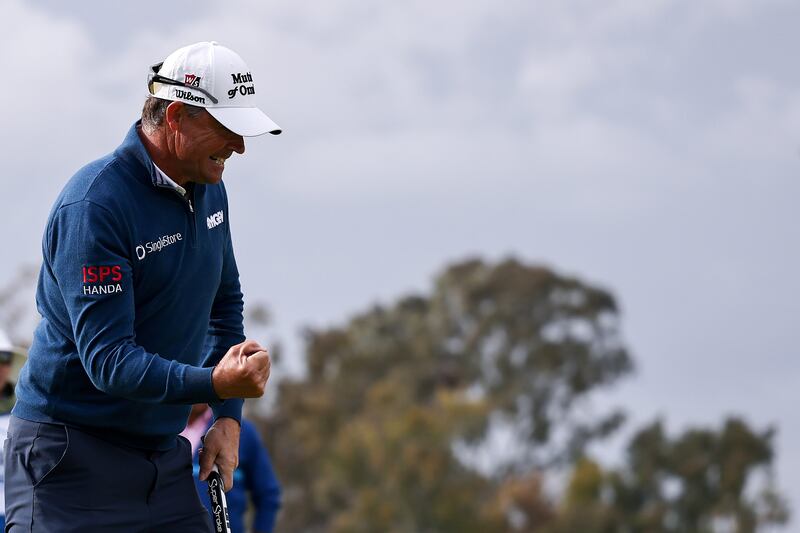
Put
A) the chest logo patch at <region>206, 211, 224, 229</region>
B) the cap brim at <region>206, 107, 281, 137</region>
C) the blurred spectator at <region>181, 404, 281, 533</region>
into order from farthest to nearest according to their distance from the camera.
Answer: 1. the blurred spectator at <region>181, 404, 281, 533</region>
2. the chest logo patch at <region>206, 211, 224, 229</region>
3. the cap brim at <region>206, 107, 281, 137</region>

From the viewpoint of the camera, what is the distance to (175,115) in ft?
16.4

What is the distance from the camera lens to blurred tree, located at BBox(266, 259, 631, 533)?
39625 millimetres

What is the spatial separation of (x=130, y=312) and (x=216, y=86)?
2.57 ft

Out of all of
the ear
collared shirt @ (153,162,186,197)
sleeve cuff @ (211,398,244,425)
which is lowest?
sleeve cuff @ (211,398,244,425)

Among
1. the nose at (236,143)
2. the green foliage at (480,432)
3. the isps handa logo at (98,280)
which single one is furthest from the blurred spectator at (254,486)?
the green foliage at (480,432)

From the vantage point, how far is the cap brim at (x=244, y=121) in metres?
4.89

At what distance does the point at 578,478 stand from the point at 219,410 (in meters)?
36.6

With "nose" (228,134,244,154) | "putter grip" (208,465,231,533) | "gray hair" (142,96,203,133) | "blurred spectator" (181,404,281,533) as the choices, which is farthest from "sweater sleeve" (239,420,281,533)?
"nose" (228,134,244,154)

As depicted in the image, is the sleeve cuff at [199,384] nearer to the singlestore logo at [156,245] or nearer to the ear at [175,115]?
the singlestore logo at [156,245]

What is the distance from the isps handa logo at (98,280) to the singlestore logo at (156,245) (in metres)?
0.18

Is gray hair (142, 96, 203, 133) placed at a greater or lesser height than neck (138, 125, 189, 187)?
greater

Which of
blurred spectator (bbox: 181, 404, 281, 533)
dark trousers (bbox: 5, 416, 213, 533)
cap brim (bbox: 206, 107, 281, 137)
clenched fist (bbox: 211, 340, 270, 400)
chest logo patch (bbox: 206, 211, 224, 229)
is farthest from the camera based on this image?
blurred spectator (bbox: 181, 404, 281, 533)

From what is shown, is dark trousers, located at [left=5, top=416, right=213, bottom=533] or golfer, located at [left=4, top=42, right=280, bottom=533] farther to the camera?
dark trousers, located at [left=5, top=416, right=213, bottom=533]

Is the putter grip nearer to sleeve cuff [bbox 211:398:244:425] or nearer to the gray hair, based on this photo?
sleeve cuff [bbox 211:398:244:425]
